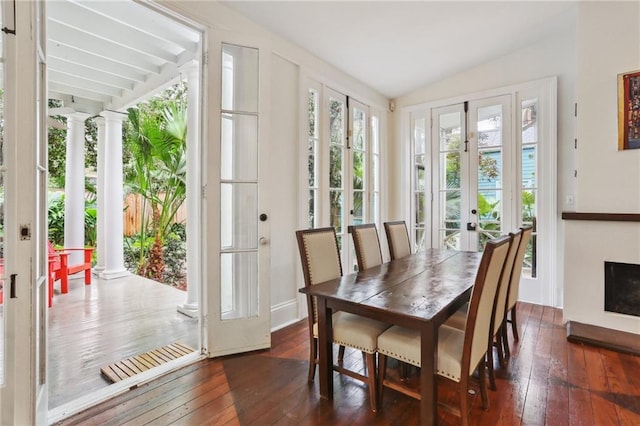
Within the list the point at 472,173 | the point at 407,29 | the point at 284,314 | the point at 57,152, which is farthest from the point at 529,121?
the point at 57,152

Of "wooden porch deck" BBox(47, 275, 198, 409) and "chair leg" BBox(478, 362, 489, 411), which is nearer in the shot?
"chair leg" BBox(478, 362, 489, 411)

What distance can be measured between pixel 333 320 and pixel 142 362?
1436mm

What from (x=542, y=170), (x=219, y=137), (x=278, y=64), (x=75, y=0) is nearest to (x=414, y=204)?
(x=542, y=170)

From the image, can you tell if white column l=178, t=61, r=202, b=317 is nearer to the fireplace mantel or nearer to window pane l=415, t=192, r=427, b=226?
window pane l=415, t=192, r=427, b=226

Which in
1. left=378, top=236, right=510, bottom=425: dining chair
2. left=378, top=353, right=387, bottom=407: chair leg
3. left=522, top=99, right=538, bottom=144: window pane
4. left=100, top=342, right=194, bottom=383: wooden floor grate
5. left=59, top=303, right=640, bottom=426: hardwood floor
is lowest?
left=59, top=303, right=640, bottom=426: hardwood floor

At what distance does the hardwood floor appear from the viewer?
164cm

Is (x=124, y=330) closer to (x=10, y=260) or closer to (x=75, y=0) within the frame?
(x=10, y=260)

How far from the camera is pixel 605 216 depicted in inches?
104

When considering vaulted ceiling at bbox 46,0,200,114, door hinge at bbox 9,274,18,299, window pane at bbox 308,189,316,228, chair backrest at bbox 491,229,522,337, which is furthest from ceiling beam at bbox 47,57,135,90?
chair backrest at bbox 491,229,522,337

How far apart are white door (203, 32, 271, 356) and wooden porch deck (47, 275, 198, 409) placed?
52cm

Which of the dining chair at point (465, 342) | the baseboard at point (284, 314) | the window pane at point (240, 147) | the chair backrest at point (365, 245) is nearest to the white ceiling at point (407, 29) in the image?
the window pane at point (240, 147)

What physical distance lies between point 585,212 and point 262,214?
2.81 meters

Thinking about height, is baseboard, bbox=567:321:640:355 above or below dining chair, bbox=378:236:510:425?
below

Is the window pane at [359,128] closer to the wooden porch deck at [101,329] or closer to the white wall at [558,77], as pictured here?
the white wall at [558,77]
